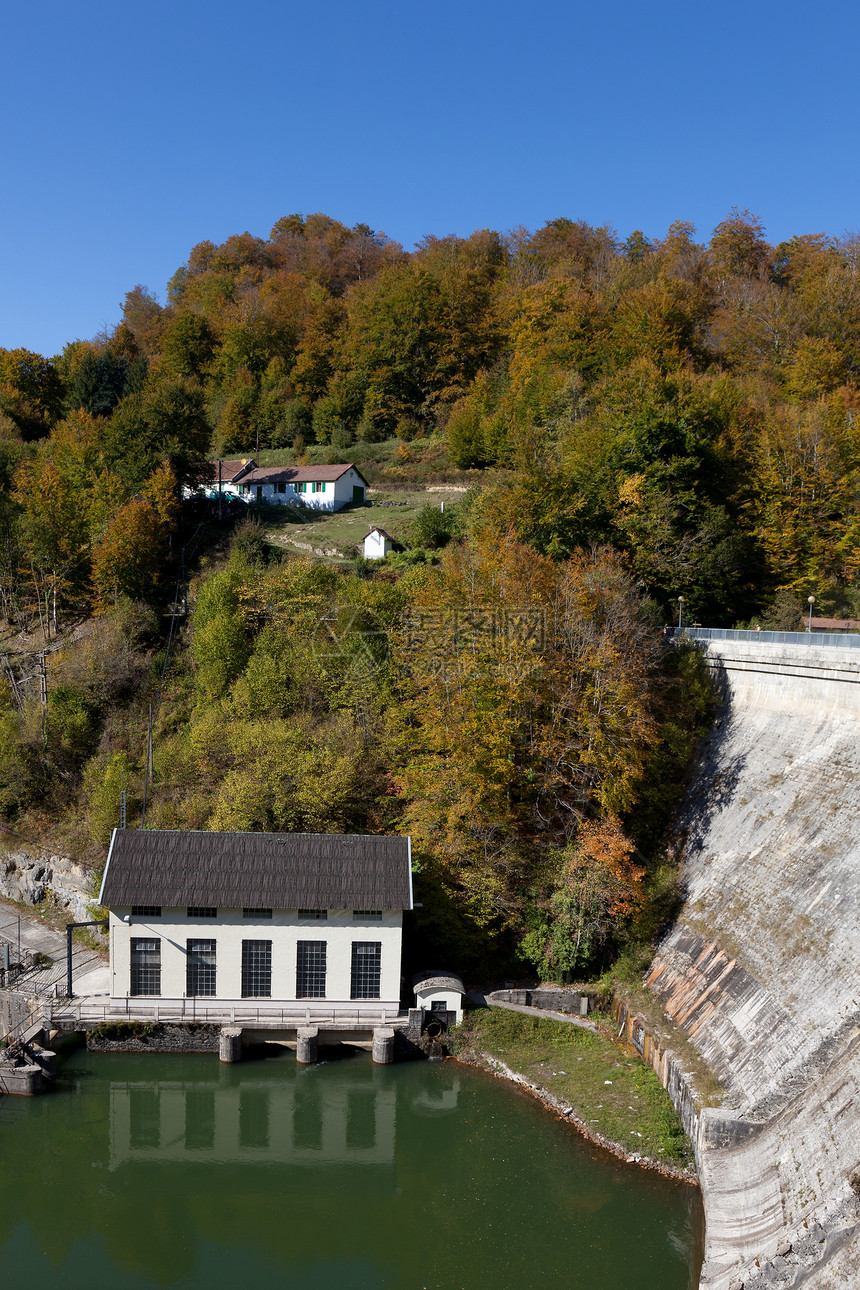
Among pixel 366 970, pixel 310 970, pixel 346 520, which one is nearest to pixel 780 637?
pixel 366 970

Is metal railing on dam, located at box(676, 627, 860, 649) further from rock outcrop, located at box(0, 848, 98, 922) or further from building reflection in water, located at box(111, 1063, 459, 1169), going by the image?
rock outcrop, located at box(0, 848, 98, 922)

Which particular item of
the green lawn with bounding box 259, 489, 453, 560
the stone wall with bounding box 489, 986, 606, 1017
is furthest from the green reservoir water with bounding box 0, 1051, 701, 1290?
the green lawn with bounding box 259, 489, 453, 560

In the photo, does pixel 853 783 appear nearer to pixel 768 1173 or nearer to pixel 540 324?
pixel 768 1173

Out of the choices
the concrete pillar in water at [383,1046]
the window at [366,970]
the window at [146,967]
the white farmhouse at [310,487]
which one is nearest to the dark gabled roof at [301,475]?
the white farmhouse at [310,487]

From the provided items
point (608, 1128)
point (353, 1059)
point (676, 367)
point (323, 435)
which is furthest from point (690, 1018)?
point (323, 435)

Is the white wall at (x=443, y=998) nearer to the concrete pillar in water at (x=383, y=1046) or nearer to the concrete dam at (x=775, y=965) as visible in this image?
the concrete pillar in water at (x=383, y=1046)

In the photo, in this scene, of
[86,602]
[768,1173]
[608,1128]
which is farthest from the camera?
[86,602]

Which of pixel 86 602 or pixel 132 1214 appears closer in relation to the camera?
pixel 132 1214
